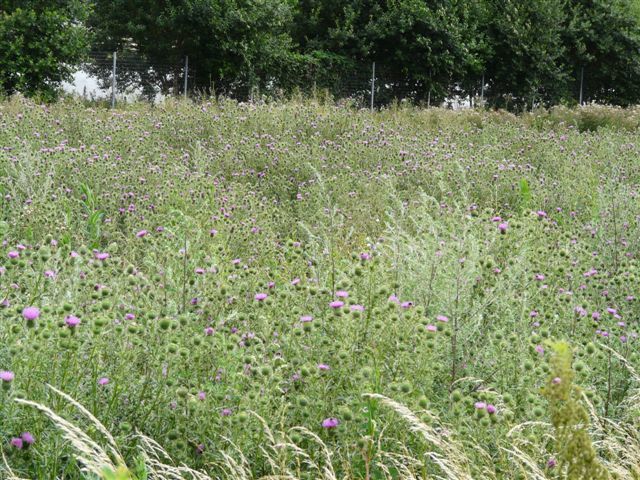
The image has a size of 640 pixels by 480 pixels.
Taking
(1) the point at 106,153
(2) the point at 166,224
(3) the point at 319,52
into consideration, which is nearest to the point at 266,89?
(3) the point at 319,52

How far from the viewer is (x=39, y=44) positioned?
58.9 feet

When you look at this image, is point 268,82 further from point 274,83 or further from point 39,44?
point 39,44

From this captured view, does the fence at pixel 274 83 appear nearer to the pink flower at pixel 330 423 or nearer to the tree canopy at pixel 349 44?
the tree canopy at pixel 349 44

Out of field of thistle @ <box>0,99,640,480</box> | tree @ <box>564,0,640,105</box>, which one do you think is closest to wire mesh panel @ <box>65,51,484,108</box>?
tree @ <box>564,0,640,105</box>

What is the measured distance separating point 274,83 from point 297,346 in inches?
791

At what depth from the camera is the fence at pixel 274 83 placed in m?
21.1

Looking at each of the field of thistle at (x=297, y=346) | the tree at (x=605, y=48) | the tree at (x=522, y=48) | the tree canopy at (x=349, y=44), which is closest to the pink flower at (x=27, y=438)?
the field of thistle at (x=297, y=346)

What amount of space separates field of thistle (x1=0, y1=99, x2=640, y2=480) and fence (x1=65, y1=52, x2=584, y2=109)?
13841 mm

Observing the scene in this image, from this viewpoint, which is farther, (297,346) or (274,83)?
(274,83)

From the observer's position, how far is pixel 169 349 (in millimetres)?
2562

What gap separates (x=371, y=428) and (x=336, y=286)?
3.15ft

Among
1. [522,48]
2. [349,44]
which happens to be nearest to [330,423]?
[349,44]

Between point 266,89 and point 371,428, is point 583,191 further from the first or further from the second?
point 266,89

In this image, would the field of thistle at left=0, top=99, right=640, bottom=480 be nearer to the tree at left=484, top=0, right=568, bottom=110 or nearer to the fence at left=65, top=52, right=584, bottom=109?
the fence at left=65, top=52, right=584, bottom=109
